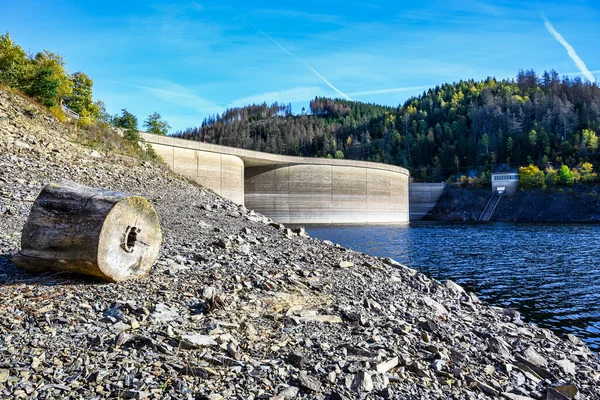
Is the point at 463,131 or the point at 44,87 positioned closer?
the point at 44,87

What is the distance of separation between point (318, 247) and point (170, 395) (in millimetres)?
9363

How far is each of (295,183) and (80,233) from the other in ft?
147

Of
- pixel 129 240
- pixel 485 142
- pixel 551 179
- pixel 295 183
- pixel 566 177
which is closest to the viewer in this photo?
pixel 129 240

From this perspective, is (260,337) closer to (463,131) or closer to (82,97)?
(82,97)

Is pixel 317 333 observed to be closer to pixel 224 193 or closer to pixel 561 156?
pixel 224 193

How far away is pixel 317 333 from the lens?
5.88m

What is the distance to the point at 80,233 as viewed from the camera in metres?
6.31

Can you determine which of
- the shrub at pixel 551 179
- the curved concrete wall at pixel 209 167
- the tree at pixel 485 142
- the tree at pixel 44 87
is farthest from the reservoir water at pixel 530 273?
the tree at pixel 485 142

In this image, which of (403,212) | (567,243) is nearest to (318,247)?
(567,243)

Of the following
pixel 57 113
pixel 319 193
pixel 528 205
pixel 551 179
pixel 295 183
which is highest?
pixel 57 113

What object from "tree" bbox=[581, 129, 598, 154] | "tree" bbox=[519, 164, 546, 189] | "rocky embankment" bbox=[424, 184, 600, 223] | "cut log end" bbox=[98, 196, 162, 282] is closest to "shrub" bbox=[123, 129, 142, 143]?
"cut log end" bbox=[98, 196, 162, 282]

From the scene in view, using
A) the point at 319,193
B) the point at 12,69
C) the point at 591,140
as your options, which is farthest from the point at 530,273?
the point at 591,140

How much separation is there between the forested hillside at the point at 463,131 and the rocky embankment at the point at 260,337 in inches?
3656

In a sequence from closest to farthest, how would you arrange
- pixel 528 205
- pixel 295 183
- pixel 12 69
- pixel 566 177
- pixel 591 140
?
1. pixel 12 69
2. pixel 295 183
3. pixel 528 205
4. pixel 566 177
5. pixel 591 140
